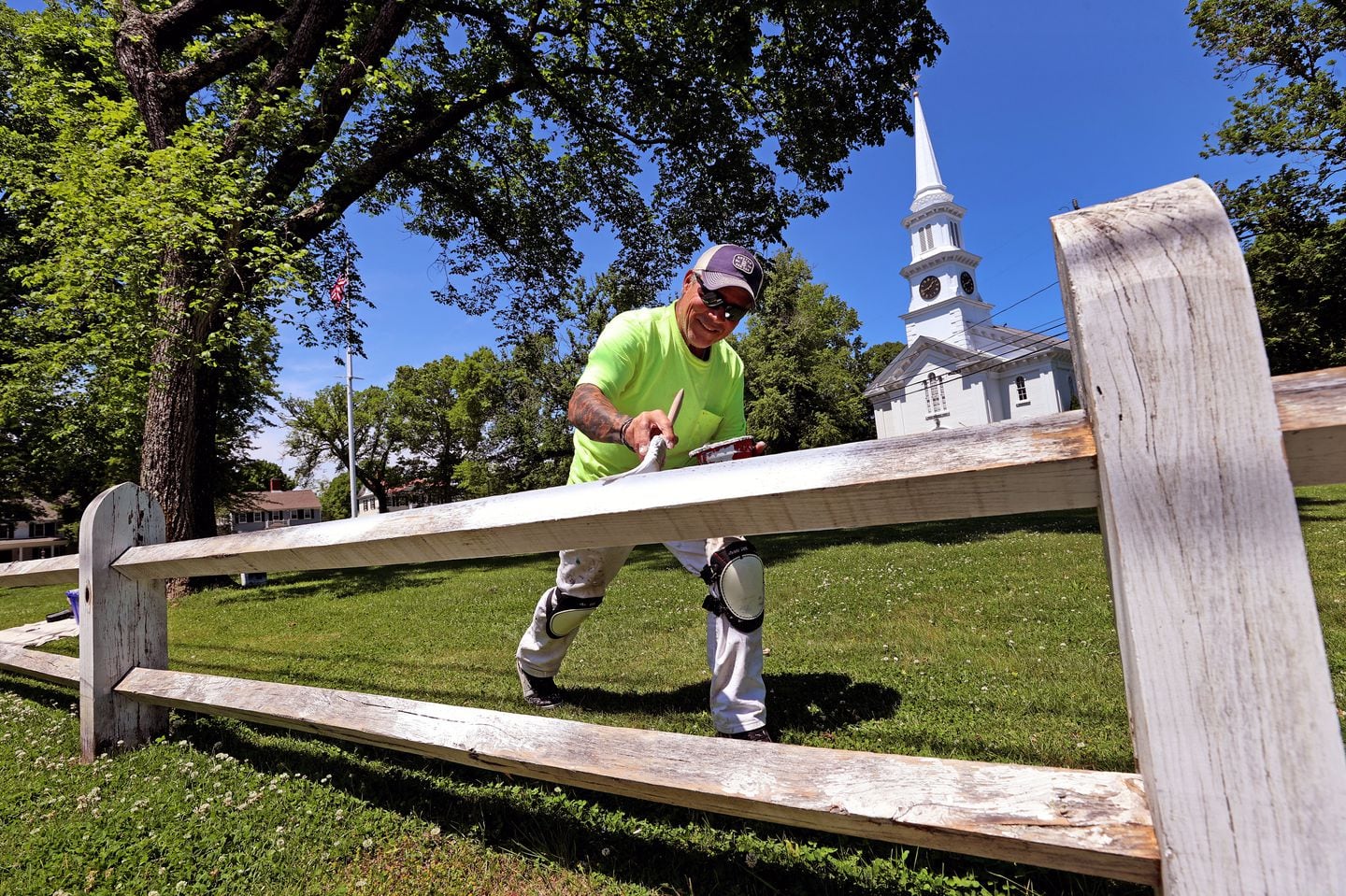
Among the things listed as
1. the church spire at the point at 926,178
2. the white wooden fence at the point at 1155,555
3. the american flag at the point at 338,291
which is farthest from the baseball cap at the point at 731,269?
the church spire at the point at 926,178

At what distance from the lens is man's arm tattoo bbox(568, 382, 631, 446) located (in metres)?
2.47

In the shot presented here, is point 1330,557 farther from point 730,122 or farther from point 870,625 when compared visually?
point 730,122

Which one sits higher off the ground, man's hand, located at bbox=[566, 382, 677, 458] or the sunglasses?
the sunglasses

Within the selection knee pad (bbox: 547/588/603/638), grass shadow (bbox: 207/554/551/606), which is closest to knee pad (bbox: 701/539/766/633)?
knee pad (bbox: 547/588/603/638)

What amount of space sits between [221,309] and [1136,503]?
10412 mm

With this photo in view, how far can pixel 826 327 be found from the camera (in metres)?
36.5

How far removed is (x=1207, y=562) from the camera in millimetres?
850

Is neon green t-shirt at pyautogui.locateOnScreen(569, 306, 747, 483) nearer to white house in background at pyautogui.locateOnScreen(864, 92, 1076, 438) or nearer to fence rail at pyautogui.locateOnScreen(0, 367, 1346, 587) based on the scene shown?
fence rail at pyautogui.locateOnScreen(0, 367, 1346, 587)

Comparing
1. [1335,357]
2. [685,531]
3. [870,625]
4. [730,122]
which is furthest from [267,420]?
[1335,357]

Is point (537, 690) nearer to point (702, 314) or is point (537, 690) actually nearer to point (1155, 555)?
point (702, 314)

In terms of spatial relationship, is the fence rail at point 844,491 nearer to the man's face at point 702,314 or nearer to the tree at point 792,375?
the man's face at point 702,314

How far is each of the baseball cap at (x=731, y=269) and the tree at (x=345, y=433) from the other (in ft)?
120

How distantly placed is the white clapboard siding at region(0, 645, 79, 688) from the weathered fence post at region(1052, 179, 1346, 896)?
4168mm

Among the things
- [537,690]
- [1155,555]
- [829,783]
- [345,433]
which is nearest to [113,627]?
[537,690]
